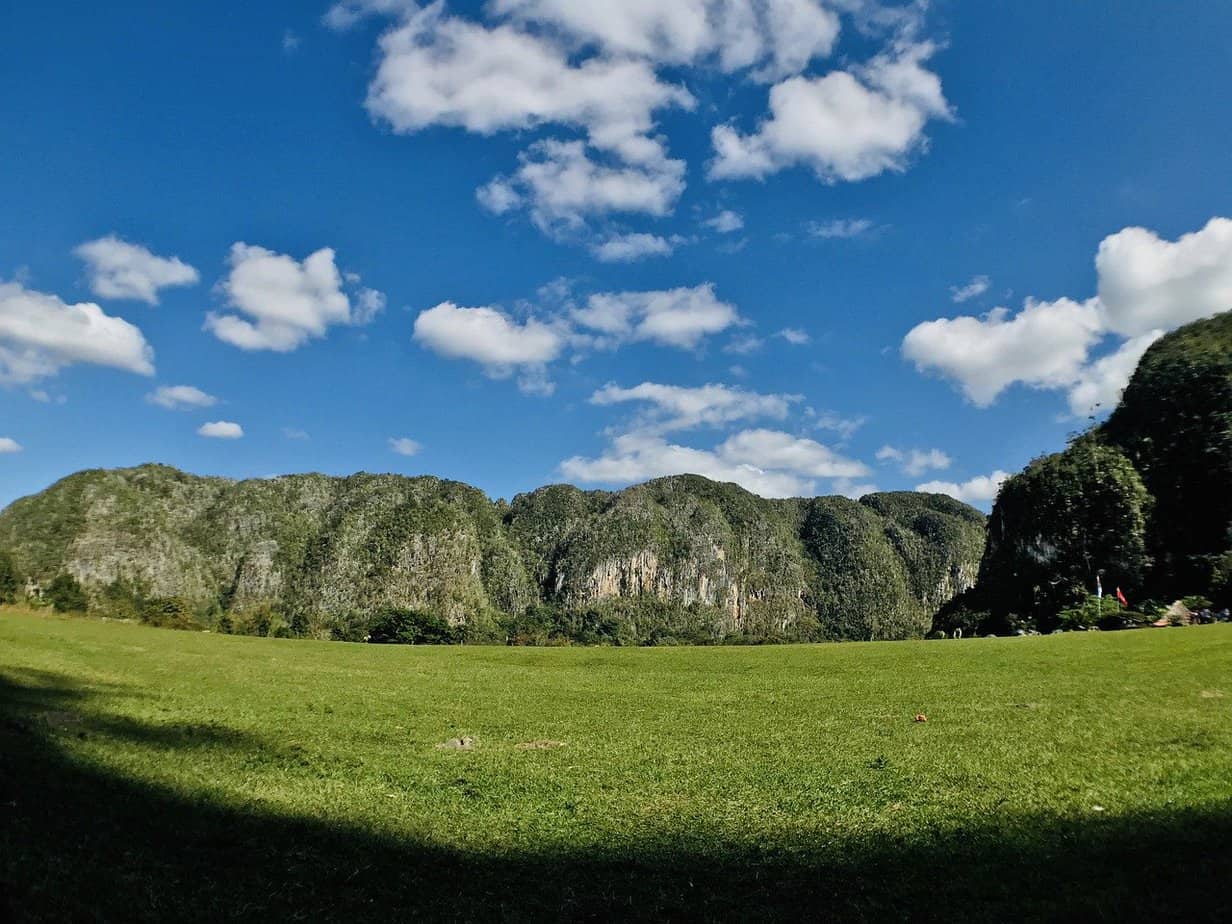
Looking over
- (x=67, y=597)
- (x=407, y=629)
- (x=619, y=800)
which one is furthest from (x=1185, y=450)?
(x=67, y=597)

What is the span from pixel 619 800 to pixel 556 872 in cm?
348

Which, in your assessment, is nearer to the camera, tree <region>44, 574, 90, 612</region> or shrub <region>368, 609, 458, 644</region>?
tree <region>44, 574, 90, 612</region>

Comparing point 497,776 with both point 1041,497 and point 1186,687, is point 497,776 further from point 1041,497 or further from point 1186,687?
point 1041,497

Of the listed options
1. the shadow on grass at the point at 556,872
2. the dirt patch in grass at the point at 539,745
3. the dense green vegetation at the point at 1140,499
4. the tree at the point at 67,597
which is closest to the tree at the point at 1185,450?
the dense green vegetation at the point at 1140,499

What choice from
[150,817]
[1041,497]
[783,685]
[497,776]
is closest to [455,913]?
[150,817]

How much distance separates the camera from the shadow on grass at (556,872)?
24.7ft

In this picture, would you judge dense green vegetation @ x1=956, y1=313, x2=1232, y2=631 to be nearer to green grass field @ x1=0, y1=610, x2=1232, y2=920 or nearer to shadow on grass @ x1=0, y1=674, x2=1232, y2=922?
green grass field @ x1=0, y1=610, x2=1232, y2=920

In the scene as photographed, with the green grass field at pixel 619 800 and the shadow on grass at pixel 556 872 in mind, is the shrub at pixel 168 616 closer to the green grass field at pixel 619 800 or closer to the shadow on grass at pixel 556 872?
the green grass field at pixel 619 800

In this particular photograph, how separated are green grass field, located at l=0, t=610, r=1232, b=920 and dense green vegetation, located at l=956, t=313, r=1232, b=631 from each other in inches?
2490

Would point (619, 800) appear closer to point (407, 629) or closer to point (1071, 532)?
point (407, 629)

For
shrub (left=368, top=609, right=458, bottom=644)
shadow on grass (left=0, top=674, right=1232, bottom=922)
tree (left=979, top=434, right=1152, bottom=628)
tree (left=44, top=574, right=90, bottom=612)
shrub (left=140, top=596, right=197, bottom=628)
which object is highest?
tree (left=979, top=434, right=1152, bottom=628)

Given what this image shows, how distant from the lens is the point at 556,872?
9.40 m

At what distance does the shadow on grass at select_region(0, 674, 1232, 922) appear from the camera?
24.7 ft

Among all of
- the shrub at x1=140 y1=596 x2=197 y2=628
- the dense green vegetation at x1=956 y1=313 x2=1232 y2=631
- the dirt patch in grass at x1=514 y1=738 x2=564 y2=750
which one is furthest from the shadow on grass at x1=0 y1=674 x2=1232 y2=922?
the shrub at x1=140 y1=596 x2=197 y2=628
